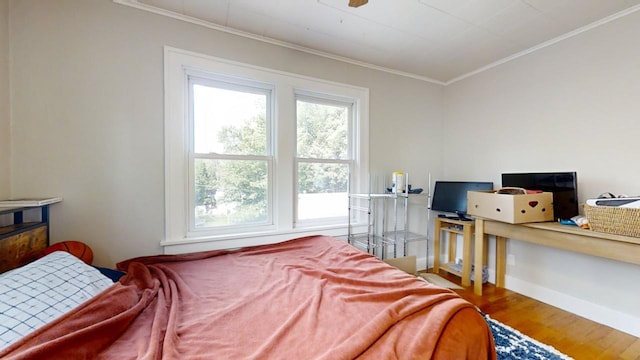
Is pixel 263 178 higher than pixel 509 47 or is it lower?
lower

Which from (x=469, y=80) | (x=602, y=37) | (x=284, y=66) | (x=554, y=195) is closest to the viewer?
(x=602, y=37)

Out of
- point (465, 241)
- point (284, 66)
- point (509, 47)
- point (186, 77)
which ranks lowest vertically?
point (465, 241)

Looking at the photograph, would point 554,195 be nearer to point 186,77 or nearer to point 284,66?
point 284,66

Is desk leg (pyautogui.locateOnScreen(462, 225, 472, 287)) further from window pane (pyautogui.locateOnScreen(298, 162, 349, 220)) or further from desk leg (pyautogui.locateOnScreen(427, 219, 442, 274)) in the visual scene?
window pane (pyautogui.locateOnScreen(298, 162, 349, 220))

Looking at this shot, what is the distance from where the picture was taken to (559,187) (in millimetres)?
2225

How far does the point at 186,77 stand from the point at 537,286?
148 inches

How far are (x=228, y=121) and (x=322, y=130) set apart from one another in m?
0.96

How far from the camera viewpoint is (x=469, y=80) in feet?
10.3

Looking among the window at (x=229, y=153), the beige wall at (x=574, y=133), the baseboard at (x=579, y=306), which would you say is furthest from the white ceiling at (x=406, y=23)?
the baseboard at (x=579, y=306)

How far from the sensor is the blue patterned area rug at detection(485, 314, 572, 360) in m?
1.66

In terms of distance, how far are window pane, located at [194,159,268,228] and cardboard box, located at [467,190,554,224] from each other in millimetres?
2083

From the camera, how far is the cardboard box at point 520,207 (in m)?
2.13

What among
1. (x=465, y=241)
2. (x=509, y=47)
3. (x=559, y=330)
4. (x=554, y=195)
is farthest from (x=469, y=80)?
(x=559, y=330)

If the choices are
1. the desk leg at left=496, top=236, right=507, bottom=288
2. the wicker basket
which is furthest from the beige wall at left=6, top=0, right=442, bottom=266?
the desk leg at left=496, top=236, right=507, bottom=288
